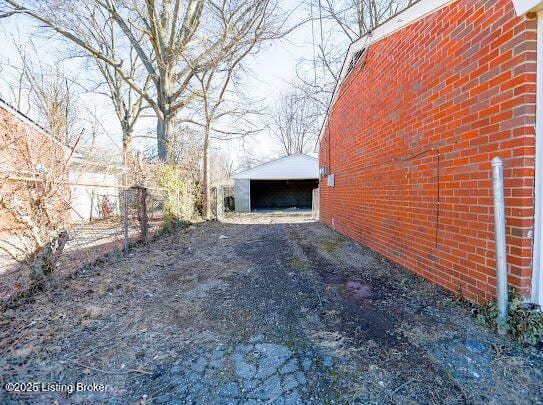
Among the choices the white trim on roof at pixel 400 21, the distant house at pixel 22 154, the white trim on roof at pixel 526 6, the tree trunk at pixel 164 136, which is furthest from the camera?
the tree trunk at pixel 164 136

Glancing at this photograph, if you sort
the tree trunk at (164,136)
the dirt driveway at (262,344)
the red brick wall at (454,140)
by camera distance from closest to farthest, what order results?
the dirt driveway at (262,344) < the red brick wall at (454,140) < the tree trunk at (164,136)

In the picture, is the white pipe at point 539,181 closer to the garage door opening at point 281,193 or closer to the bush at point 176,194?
the bush at point 176,194

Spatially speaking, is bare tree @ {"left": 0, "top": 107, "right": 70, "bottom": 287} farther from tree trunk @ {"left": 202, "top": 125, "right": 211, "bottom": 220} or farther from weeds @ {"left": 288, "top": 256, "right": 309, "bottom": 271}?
tree trunk @ {"left": 202, "top": 125, "right": 211, "bottom": 220}

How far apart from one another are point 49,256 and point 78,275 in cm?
87

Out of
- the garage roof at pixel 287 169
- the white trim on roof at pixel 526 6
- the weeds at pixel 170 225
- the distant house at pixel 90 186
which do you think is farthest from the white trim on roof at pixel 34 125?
the garage roof at pixel 287 169

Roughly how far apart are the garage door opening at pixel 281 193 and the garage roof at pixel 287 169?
436 cm

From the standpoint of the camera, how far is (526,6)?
2.01m

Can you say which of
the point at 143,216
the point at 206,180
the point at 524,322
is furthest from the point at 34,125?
the point at 206,180

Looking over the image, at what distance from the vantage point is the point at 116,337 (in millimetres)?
2408

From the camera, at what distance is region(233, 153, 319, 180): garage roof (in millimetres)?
20906

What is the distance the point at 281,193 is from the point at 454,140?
74.4 feet

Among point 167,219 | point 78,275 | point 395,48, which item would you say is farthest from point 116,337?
point 167,219

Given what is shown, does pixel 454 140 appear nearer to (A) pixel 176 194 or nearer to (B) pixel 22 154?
(B) pixel 22 154

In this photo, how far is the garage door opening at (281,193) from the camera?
1001 inches
